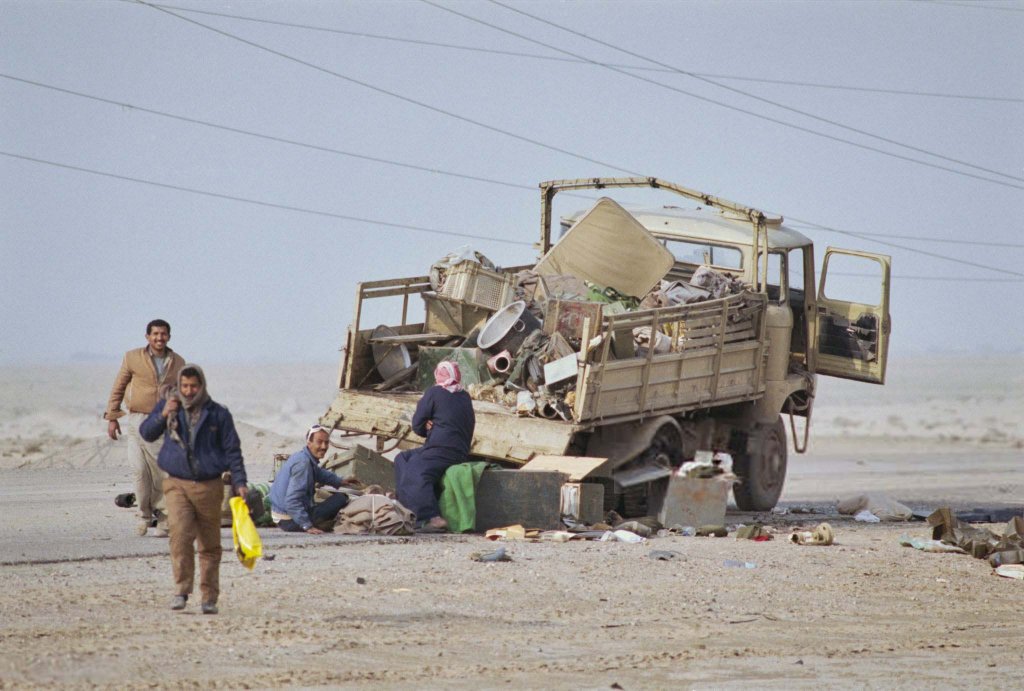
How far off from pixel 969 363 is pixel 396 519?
112m

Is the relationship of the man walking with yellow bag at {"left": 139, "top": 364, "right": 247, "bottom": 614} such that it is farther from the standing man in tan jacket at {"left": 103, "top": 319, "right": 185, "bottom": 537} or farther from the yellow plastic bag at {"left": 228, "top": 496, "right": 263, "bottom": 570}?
the standing man in tan jacket at {"left": 103, "top": 319, "right": 185, "bottom": 537}

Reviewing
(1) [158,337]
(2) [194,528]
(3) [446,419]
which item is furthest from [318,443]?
(2) [194,528]

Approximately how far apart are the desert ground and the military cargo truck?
143 centimetres

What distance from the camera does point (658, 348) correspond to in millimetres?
15398

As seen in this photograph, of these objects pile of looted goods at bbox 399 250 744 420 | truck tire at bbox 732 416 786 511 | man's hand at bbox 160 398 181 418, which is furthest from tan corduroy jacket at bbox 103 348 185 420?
truck tire at bbox 732 416 786 511

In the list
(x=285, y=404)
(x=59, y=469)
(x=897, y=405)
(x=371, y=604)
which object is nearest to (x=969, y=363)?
(x=897, y=405)

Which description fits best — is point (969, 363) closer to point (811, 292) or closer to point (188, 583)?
→ point (811, 292)

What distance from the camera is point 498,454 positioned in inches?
579

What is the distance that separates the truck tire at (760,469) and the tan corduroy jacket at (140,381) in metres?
7.60

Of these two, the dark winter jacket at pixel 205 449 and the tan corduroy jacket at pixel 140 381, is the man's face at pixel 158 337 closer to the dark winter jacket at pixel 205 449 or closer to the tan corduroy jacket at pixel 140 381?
the tan corduroy jacket at pixel 140 381

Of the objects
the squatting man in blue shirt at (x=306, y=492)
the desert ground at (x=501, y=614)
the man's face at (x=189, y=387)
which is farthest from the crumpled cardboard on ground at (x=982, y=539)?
the man's face at (x=189, y=387)

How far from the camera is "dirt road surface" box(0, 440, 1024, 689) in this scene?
8188 millimetres

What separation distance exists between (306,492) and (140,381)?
172 cm

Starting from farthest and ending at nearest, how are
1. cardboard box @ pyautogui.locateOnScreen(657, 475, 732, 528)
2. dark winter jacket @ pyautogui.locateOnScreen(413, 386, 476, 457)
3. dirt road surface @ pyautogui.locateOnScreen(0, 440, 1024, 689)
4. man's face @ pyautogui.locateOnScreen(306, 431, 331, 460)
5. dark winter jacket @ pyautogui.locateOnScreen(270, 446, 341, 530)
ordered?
1. cardboard box @ pyautogui.locateOnScreen(657, 475, 732, 528)
2. dark winter jacket @ pyautogui.locateOnScreen(413, 386, 476, 457)
3. man's face @ pyautogui.locateOnScreen(306, 431, 331, 460)
4. dark winter jacket @ pyautogui.locateOnScreen(270, 446, 341, 530)
5. dirt road surface @ pyautogui.locateOnScreen(0, 440, 1024, 689)
